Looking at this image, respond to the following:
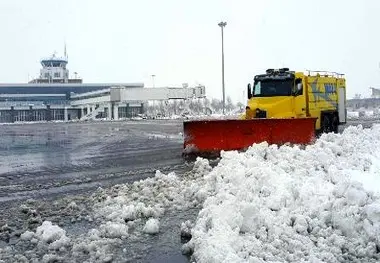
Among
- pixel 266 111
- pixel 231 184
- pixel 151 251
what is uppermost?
pixel 266 111

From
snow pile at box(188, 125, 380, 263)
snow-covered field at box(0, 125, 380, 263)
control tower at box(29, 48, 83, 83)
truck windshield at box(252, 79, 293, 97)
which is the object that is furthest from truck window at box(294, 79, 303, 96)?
control tower at box(29, 48, 83, 83)

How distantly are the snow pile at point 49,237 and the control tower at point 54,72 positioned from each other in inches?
4356

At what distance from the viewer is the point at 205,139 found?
45.4 ft

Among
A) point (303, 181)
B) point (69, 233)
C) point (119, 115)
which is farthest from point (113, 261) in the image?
point (119, 115)

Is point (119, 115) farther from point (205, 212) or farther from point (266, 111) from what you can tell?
point (205, 212)

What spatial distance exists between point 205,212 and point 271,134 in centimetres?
796

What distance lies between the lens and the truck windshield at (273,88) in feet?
52.6

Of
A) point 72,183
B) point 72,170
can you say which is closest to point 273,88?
point 72,170

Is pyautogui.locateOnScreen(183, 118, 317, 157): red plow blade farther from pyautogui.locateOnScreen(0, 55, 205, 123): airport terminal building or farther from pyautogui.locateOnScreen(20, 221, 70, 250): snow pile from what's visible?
pyautogui.locateOnScreen(0, 55, 205, 123): airport terminal building

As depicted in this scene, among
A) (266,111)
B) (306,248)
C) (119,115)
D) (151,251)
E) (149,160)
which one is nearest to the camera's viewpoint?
(306,248)

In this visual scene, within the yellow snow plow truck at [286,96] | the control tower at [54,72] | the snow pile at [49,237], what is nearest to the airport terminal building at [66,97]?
the control tower at [54,72]

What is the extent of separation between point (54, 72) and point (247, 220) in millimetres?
114521

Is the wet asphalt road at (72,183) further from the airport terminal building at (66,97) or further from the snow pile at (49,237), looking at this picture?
the airport terminal building at (66,97)

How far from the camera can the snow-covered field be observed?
4914 millimetres
